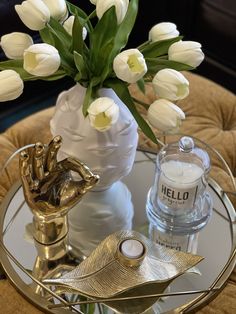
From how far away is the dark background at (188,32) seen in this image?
1.53 m

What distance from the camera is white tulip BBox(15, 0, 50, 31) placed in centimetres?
74

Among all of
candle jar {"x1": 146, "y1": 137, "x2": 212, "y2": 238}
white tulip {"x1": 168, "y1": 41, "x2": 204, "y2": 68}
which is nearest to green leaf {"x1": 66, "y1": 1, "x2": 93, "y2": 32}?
white tulip {"x1": 168, "y1": 41, "x2": 204, "y2": 68}

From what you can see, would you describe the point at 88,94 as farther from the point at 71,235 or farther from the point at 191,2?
the point at 191,2

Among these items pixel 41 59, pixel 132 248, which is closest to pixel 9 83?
pixel 41 59

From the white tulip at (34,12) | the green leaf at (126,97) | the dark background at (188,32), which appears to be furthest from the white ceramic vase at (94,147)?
the dark background at (188,32)

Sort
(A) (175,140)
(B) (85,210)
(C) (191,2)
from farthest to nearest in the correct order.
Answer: (C) (191,2) < (A) (175,140) < (B) (85,210)

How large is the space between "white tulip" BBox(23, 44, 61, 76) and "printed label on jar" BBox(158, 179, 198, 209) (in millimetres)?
288

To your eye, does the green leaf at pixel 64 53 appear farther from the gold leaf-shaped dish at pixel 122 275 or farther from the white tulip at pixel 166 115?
the gold leaf-shaped dish at pixel 122 275

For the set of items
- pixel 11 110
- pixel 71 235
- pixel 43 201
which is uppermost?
pixel 43 201

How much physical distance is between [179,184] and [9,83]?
12.5 inches

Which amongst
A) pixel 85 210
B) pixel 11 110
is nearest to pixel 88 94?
pixel 85 210

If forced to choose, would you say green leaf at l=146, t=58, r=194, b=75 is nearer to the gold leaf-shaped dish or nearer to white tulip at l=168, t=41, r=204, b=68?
white tulip at l=168, t=41, r=204, b=68

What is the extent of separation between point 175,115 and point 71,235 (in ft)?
1.00

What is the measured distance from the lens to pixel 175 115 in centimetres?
76
